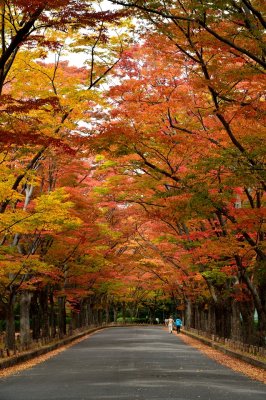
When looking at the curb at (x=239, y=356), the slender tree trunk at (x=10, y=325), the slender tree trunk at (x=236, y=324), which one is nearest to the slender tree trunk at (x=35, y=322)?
the slender tree trunk at (x=10, y=325)

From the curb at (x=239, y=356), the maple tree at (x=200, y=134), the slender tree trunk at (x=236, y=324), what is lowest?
the curb at (x=239, y=356)

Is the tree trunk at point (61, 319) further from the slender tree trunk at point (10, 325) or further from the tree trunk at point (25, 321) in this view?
the slender tree trunk at point (10, 325)

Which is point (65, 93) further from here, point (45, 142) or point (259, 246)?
point (259, 246)

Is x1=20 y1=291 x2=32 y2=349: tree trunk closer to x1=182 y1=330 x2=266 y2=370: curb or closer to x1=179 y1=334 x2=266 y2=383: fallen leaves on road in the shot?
x1=179 y1=334 x2=266 y2=383: fallen leaves on road

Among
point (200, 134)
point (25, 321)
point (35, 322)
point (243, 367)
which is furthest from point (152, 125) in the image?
point (35, 322)

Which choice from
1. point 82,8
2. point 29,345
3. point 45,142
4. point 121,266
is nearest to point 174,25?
point 82,8

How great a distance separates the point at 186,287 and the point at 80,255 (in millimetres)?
13929

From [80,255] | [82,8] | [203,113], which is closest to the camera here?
[82,8]

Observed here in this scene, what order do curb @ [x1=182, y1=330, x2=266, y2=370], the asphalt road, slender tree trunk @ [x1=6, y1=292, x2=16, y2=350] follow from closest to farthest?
the asphalt road, curb @ [x1=182, y1=330, x2=266, y2=370], slender tree trunk @ [x1=6, y1=292, x2=16, y2=350]

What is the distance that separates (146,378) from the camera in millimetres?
15859

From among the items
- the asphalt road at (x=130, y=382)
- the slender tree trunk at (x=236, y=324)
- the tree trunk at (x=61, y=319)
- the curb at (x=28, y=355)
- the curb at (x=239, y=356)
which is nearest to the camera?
the asphalt road at (x=130, y=382)

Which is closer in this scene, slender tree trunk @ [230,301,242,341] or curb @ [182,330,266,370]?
curb @ [182,330,266,370]

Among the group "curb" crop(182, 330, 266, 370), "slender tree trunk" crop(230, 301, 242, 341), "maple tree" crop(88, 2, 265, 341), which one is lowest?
"curb" crop(182, 330, 266, 370)

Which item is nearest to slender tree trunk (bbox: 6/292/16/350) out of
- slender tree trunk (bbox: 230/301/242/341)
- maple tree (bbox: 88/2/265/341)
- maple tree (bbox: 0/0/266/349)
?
maple tree (bbox: 0/0/266/349)
